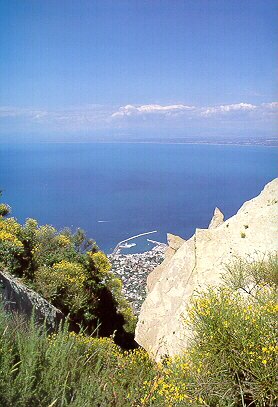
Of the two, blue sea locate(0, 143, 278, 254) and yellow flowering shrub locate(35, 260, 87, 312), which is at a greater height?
yellow flowering shrub locate(35, 260, 87, 312)

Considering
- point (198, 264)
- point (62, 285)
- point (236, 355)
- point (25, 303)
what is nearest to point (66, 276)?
point (62, 285)

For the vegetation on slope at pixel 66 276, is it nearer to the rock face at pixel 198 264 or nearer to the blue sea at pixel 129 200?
the rock face at pixel 198 264

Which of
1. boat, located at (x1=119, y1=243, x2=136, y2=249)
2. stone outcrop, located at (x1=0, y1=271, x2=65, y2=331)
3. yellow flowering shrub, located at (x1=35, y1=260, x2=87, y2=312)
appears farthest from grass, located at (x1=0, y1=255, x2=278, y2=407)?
boat, located at (x1=119, y1=243, x2=136, y2=249)

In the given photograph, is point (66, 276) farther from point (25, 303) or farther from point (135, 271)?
point (135, 271)

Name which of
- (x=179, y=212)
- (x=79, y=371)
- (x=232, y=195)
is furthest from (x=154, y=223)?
(x=79, y=371)

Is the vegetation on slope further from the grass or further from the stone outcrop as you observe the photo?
the grass

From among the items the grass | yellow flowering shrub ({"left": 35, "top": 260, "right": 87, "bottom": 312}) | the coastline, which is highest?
the grass

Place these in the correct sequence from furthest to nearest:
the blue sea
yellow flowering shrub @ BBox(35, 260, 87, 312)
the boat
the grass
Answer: the blue sea, the boat, yellow flowering shrub @ BBox(35, 260, 87, 312), the grass

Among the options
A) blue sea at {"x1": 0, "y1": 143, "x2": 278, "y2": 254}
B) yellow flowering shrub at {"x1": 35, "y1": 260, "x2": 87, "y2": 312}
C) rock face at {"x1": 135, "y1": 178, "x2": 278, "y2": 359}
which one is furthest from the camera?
blue sea at {"x1": 0, "y1": 143, "x2": 278, "y2": 254}

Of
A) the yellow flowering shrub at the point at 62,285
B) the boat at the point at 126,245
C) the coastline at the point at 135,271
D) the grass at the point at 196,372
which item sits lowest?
the boat at the point at 126,245

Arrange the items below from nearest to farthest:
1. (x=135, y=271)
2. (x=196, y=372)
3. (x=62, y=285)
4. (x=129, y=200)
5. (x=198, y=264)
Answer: (x=196, y=372)
(x=198, y=264)
(x=62, y=285)
(x=135, y=271)
(x=129, y=200)

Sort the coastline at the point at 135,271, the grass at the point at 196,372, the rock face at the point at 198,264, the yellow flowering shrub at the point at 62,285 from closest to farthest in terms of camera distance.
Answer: the grass at the point at 196,372 < the rock face at the point at 198,264 < the yellow flowering shrub at the point at 62,285 < the coastline at the point at 135,271

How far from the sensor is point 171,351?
664 centimetres

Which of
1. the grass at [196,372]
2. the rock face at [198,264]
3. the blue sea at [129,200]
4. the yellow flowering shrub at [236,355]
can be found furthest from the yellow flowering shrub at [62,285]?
the blue sea at [129,200]
